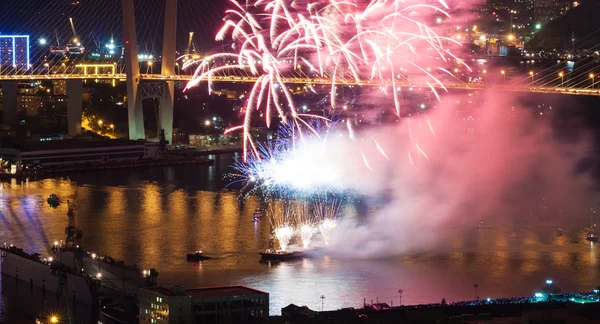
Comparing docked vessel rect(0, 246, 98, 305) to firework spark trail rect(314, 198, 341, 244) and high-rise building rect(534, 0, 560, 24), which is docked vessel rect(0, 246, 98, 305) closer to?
firework spark trail rect(314, 198, 341, 244)

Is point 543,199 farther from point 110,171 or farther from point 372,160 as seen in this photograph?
point 110,171

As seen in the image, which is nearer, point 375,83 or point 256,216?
point 256,216

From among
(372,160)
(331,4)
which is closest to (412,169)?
(372,160)

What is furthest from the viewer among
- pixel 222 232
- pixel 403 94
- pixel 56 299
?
pixel 403 94

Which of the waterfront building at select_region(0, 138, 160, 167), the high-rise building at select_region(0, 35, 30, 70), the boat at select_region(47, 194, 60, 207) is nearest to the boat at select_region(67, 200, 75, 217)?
the boat at select_region(47, 194, 60, 207)

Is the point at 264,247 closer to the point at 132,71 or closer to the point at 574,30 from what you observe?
the point at 132,71

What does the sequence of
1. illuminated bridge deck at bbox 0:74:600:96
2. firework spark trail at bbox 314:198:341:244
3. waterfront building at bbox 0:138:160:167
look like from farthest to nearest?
waterfront building at bbox 0:138:160:167, illuminated bridge deck at bbox 0:74:600:96, firework spark trail at bbox 314:198:341:244

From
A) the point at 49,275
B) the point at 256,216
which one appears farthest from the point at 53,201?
the point at 49,275
